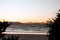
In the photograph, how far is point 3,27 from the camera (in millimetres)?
5461

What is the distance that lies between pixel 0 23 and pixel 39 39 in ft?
16.6

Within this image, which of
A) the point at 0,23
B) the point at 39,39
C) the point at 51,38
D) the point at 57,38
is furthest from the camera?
the point at 39,39

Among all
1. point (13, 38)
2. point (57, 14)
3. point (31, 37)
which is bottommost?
point (31, 37)

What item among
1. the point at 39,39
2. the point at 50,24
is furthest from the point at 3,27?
the point at 39,39

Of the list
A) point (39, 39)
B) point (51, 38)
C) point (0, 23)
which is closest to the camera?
point (51, 38)

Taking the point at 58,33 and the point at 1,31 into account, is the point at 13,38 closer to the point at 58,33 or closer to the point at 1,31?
the point at 1,31

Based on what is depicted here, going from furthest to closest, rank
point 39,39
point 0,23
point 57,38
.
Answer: point 39,39, point 0,23, point 57,38

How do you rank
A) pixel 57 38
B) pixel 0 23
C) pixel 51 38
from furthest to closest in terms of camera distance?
pixel 0 23, pixel 51 38, pixel 57 38

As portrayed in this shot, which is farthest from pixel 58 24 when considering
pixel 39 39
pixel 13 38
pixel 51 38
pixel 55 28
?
pixel 39 39

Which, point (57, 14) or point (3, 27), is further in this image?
point (3, 27)

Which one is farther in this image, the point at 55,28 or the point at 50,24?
the point at 50,24

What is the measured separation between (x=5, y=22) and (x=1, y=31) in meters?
0.29

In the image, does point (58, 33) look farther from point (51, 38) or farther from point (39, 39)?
point (39, 39)

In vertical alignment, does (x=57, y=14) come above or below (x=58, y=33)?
above
